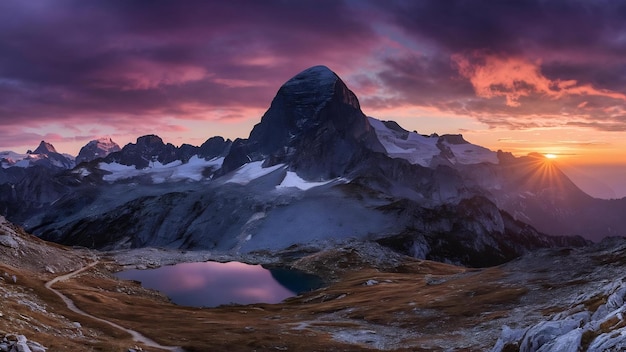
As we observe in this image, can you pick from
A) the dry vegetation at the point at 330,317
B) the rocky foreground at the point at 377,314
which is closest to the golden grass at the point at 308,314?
the dry vegetation at the point at 330,317

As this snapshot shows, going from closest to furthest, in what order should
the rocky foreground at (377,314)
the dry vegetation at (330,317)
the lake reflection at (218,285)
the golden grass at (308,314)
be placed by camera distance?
→ the rocky foreground at (377,314) < the dry vegetation at (330,317) < the golden grass at (308,314) < the lake reflection at (218,285)

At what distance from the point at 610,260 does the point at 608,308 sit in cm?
6658

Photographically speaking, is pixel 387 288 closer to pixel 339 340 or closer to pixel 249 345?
pixel 339 340

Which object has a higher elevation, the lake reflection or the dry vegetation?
the dry vegetation

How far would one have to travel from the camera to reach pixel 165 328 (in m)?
78.6

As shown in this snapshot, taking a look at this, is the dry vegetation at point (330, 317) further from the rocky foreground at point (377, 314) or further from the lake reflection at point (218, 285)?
the lake reflection at point (218, 285)

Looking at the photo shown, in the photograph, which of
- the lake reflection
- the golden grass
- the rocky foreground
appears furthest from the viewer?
the lake reflection

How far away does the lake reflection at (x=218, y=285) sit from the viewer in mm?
146875

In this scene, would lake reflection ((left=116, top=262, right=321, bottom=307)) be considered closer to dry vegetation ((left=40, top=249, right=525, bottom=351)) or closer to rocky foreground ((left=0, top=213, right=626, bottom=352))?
rocky foreground ((left=0, top=213, right=626, bottom=352))

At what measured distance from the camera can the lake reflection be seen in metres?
147

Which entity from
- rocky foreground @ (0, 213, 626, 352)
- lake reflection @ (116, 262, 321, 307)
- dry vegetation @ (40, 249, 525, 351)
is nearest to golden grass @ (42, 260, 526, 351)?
dry vegetation @ (40, 249, 525, 351)

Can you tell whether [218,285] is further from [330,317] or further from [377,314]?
[377,314]

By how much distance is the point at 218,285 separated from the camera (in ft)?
560

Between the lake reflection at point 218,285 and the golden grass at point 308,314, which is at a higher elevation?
the golden grass at point 308,314
